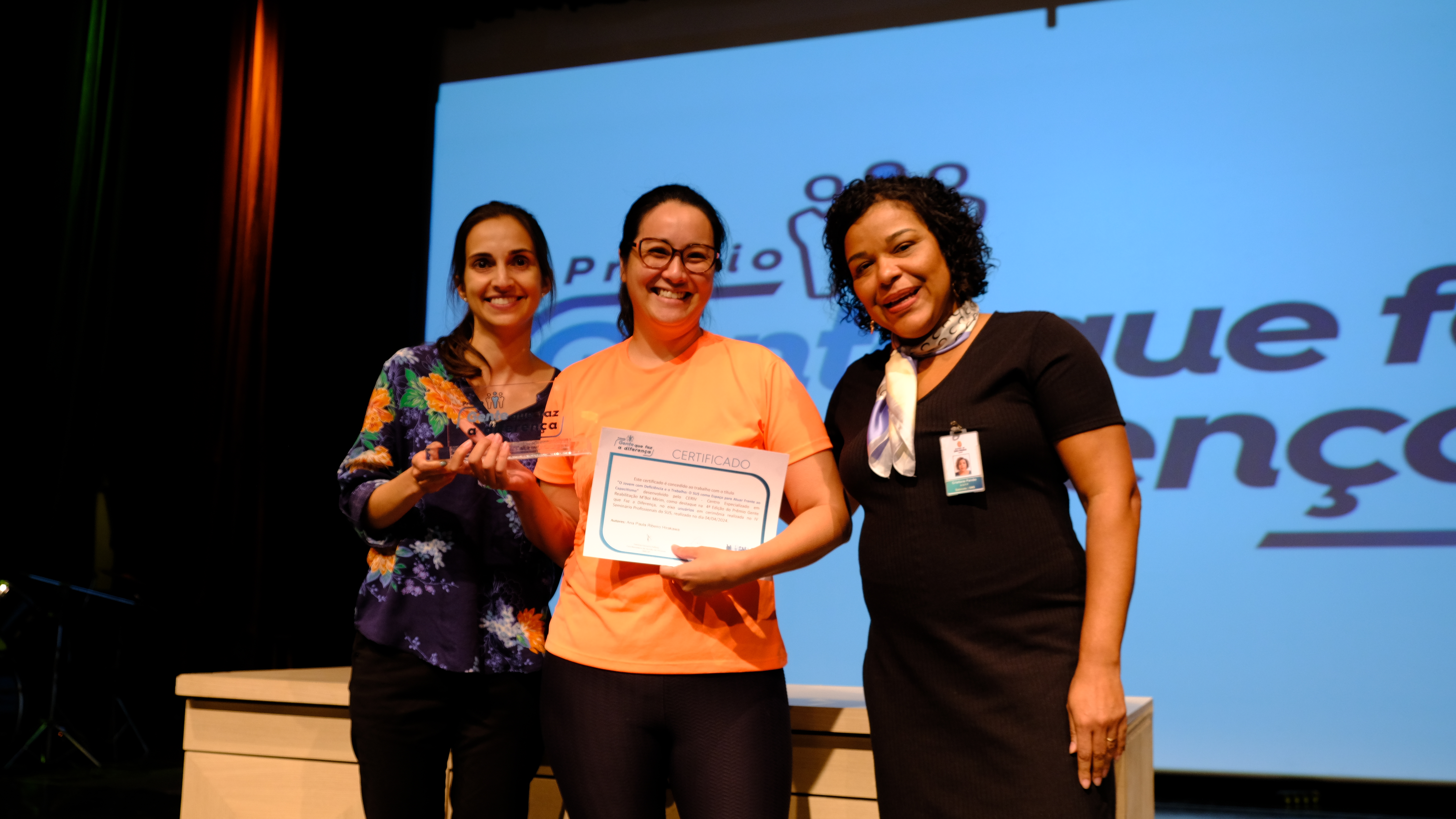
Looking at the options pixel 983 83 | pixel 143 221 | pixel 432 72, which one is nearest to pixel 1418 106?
pixel 983 83

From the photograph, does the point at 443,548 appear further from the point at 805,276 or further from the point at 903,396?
the point at 805,276

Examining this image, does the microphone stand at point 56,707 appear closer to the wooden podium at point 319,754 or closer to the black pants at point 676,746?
the wooden podium at point 319,754

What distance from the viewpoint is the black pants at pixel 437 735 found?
1488mm

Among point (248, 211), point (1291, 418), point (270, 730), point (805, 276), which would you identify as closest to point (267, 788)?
point (270, 730)

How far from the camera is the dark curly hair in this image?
4.54 feet

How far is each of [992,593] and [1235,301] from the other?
2740mm

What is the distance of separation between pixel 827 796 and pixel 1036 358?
85cm

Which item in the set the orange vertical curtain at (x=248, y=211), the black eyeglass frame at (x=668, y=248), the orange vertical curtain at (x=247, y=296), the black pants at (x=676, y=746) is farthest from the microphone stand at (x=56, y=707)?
the black eyeglass frame at (x=668, y=248)

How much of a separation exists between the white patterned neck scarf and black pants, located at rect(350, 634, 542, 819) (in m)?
0.66

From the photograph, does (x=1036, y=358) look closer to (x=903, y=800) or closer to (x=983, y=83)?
(x=903, y=800)

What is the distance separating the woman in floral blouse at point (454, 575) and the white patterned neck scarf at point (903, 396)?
549 millimetres

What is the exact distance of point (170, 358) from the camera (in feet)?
14.3

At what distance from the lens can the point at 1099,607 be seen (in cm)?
119

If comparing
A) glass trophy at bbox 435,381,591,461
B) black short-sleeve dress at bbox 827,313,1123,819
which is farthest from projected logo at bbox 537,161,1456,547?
black short-sleeve dress at bbox 827,313,1123,819
